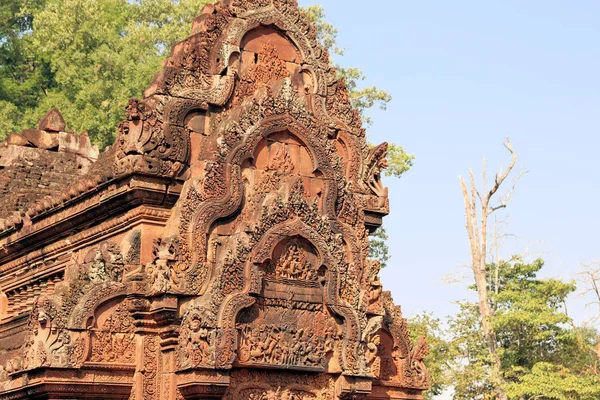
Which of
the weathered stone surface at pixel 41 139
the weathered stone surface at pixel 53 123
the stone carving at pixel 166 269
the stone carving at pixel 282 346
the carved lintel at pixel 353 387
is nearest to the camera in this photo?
the stone carving at pixel 166 269

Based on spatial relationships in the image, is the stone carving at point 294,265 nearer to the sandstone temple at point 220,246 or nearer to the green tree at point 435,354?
the sandstone temple at point 220,246

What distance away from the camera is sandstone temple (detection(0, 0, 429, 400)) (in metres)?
11.6

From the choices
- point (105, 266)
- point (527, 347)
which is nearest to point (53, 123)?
point (105, 266)

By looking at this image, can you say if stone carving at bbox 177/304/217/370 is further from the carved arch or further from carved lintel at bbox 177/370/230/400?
the carved arch

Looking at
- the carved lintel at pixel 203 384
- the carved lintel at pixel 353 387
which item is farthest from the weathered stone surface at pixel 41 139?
the carved lintel at pixel 353 387

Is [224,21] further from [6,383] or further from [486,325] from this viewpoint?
[486,325]

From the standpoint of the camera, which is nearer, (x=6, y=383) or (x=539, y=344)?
(x=6, y=383)

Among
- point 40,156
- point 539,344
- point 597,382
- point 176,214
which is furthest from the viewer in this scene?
point 539,344

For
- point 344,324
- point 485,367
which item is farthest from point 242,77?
point 485,367

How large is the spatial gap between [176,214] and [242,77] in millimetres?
2043

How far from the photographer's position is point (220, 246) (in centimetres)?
1197

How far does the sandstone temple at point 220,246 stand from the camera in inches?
456

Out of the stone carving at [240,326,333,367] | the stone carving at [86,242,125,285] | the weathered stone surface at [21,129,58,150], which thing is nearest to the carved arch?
the stone carving at [86,242,125,285]

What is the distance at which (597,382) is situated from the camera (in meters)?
29.0
